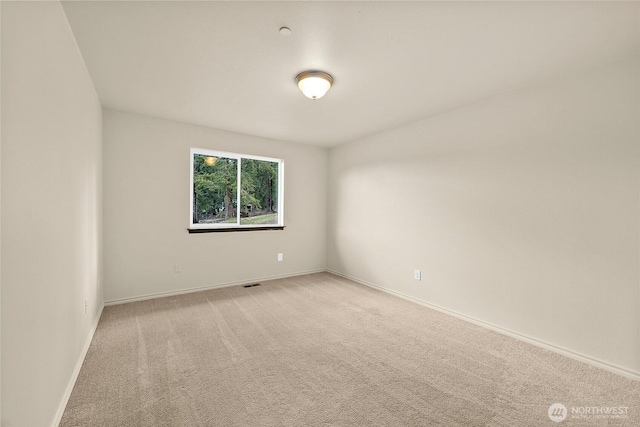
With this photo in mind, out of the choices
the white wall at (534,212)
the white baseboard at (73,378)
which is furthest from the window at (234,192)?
the white wall at (534,212)

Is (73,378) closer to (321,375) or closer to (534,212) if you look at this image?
(321,375)

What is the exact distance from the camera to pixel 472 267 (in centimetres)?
297

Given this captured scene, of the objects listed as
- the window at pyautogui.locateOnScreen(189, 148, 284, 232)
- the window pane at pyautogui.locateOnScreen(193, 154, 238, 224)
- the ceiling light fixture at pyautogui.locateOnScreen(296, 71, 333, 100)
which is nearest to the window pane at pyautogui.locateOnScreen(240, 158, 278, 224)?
the window at pyautogui.locateOnScreen(189, 148, 284, 232)

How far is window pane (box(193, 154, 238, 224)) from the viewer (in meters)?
3.97

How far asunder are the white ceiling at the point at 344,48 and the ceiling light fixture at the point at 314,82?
6 centimetres

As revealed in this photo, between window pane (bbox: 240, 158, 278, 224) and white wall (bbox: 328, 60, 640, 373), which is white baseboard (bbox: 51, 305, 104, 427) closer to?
window pane (bbox: 240, 158, 278, 224)

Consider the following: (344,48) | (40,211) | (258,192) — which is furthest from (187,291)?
(344,48)

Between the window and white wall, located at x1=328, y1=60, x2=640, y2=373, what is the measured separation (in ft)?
6.65

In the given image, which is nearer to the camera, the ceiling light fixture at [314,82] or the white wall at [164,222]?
the ceiling light fixture at [314,82]

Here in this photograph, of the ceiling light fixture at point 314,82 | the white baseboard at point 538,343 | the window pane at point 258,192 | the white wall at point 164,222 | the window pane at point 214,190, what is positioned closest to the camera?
the white baseboard at point 538,343

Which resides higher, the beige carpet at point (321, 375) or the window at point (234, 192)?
the window at point (234, 192)

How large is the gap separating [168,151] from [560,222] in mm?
4382

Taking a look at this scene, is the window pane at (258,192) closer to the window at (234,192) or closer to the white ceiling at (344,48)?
the window at (234,192)

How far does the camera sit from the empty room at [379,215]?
1.55 m
